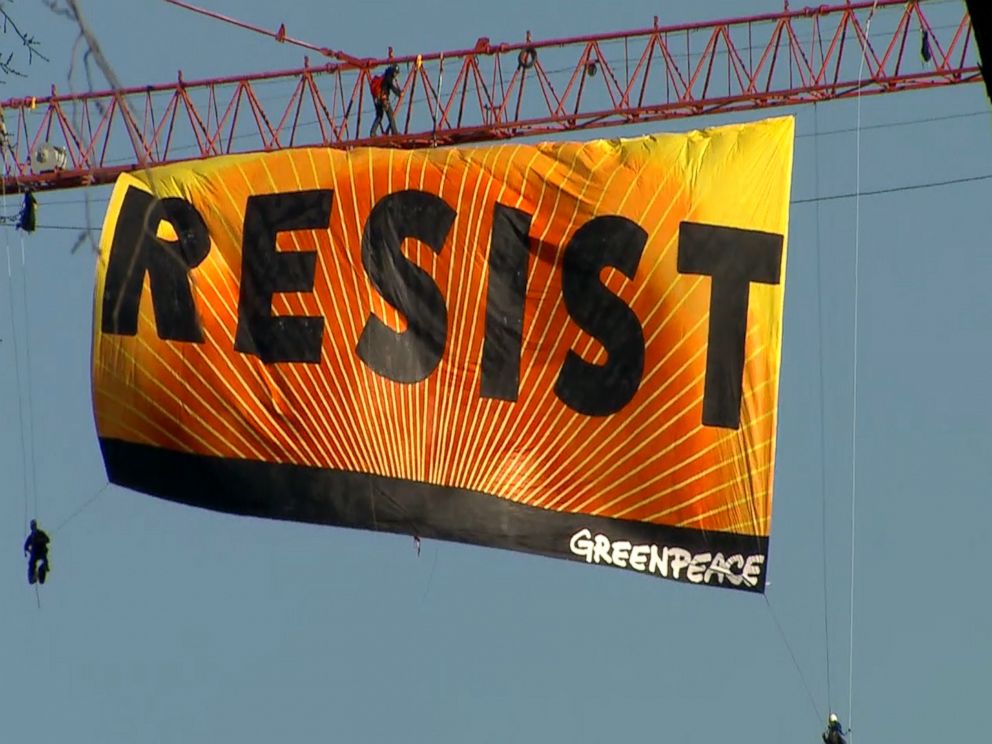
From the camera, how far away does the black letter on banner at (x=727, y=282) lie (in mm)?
25453

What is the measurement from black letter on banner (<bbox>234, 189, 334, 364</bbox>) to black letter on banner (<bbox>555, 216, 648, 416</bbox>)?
10.5 feet

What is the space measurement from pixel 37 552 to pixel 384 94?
2284 cm

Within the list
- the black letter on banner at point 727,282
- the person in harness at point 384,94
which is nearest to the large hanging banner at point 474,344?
the black letter on banner at point 727,282

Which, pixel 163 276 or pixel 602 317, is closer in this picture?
pixel 602 317

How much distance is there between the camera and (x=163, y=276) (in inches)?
1111

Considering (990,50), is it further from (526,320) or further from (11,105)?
(11,105)

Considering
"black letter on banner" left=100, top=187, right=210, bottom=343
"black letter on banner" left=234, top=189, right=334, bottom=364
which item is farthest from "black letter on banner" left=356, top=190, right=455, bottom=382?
"black letter on banner" left=100, top=187, right=210, bottom=343

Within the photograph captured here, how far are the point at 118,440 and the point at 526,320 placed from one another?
5.18 m

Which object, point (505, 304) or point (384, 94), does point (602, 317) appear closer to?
point (505, 304)

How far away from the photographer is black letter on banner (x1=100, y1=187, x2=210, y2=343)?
28.0 metres

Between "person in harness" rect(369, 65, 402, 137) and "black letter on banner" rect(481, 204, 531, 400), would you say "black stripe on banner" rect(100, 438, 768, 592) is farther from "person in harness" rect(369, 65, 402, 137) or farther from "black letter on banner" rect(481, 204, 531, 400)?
"person in harness" rect(369, 65, 402, 137)

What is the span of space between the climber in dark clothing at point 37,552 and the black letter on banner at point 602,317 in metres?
7.55

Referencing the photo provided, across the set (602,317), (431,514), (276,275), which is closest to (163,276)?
(276,275)

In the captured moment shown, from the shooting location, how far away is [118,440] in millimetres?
27797
